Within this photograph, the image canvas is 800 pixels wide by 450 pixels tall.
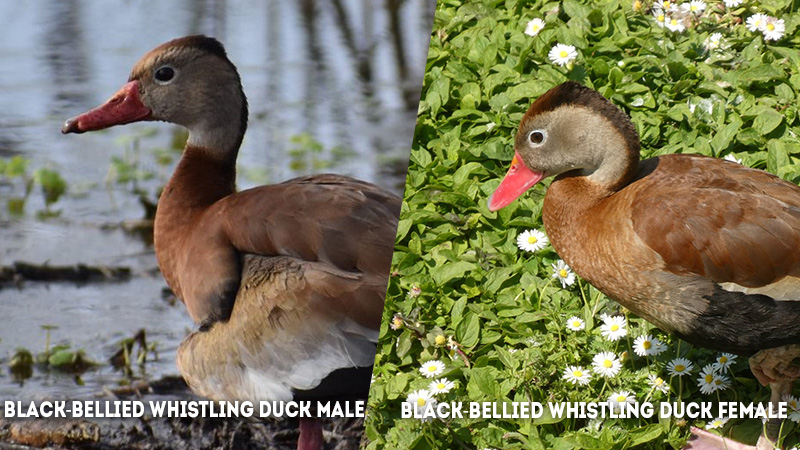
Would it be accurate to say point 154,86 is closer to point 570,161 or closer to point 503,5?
point 570,161

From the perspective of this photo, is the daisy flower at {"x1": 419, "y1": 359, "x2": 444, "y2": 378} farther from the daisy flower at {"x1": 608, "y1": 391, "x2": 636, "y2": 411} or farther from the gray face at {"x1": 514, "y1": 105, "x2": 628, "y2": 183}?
the gray face at {"x1": 514, "y1": 105, "x2": 628, "y2": 183}

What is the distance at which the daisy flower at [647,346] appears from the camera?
283 centimetres

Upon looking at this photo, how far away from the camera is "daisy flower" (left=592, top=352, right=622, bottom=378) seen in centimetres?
280

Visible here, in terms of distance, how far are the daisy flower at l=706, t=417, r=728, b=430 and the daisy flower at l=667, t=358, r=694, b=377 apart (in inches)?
5.8

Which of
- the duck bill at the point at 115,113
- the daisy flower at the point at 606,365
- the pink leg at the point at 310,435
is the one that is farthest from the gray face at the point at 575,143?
the duck bill at the point at 115,113

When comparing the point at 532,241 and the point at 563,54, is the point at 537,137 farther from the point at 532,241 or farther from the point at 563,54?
the point at 563,54

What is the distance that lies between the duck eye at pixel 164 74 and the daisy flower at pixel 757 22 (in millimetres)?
2441

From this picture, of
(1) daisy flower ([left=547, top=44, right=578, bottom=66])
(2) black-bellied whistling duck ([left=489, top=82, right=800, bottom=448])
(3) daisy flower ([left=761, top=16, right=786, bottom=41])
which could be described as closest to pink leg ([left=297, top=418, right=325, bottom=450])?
(2) black-bellied whistling duck ([left=489, top=82, right=800, bottom=448])

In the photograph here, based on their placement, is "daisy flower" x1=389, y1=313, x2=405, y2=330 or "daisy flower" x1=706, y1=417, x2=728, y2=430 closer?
"daisy flower" x1=706, y1=417, x2=728, y2=430

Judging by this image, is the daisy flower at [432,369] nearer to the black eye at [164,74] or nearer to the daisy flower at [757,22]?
the black eye at [164,74]

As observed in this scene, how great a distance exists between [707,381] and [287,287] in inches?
46.8

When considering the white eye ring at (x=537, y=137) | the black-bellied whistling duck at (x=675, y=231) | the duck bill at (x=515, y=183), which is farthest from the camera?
the duck bill at (x=515, y=183)

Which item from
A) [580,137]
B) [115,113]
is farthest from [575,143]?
[115,113]

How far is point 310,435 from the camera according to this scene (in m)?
2.75
